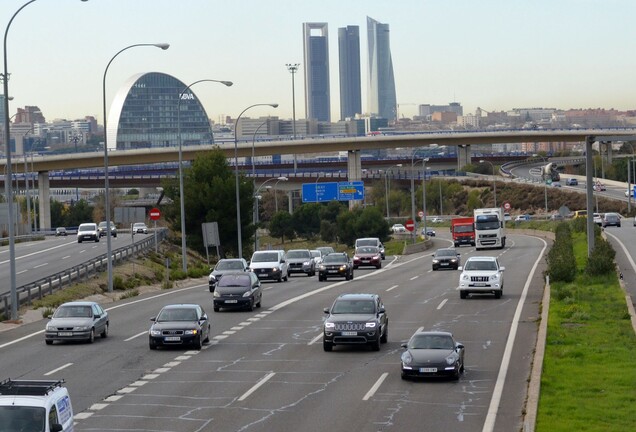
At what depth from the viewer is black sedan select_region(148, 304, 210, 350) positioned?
1310 inches

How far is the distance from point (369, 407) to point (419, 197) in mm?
160393

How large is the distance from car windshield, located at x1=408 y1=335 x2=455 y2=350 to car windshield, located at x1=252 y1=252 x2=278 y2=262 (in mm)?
35055

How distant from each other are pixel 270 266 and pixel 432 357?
3454 centimetres

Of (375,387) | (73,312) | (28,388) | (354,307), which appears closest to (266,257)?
(73,312)

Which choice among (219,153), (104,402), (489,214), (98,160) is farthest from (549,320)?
(98,160)

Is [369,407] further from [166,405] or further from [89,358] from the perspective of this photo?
[89,358]

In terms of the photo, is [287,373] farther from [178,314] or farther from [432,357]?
[178,314]

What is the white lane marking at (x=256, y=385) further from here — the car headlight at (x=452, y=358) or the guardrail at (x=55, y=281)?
the guardrail at (x=55, y=281)

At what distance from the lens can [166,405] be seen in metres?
24.5

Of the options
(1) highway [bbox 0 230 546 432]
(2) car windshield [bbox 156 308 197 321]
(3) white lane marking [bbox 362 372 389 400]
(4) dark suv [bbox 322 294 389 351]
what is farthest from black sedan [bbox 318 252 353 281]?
(3) white lane marking [bbox 362 372 389 400]

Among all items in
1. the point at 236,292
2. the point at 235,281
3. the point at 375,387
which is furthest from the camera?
the point at 235,281

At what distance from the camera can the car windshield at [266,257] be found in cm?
6256

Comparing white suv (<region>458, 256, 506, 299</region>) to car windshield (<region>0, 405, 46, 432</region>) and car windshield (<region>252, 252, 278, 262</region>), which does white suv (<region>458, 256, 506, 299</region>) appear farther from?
car windshield (<region>0, 405, 46, 432</region>)

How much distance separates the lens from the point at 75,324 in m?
35.3
